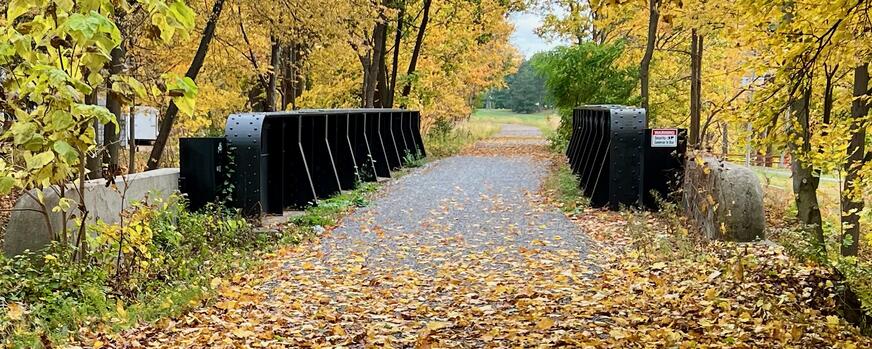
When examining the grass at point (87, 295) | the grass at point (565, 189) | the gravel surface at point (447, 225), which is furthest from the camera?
the grass at point (565, 189)

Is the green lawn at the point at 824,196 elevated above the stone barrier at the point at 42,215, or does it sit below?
below

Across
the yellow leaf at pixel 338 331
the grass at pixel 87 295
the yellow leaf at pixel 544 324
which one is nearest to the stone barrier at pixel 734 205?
the yellow leaf at pixel 544 324

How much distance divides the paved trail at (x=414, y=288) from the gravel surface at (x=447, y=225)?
0.02 metres

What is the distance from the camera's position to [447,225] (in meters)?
10.1

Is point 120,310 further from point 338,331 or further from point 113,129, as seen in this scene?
point 113,129

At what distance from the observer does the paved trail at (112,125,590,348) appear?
201 inches

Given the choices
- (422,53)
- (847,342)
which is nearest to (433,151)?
(422,53)

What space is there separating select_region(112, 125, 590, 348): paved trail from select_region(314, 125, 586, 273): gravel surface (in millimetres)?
21

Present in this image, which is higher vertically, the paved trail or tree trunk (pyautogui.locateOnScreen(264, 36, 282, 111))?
tree trunk (pyautogui.locateOnScreen(264, 36, 282, 111))

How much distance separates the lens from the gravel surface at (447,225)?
8.27 meters

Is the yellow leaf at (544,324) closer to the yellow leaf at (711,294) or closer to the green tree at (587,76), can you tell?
the yellow leaf at (711,294)

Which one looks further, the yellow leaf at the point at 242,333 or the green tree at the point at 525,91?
the green tree at the point at 525,91

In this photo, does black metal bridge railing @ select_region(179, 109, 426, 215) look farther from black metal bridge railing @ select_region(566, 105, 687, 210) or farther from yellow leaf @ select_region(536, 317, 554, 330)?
yellow leaf @ select_region(536, 317, 554, 330)

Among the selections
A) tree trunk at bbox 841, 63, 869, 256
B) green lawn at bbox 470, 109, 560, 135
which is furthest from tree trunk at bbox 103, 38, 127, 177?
green lawn at bbox 470, 109, 560, 135
